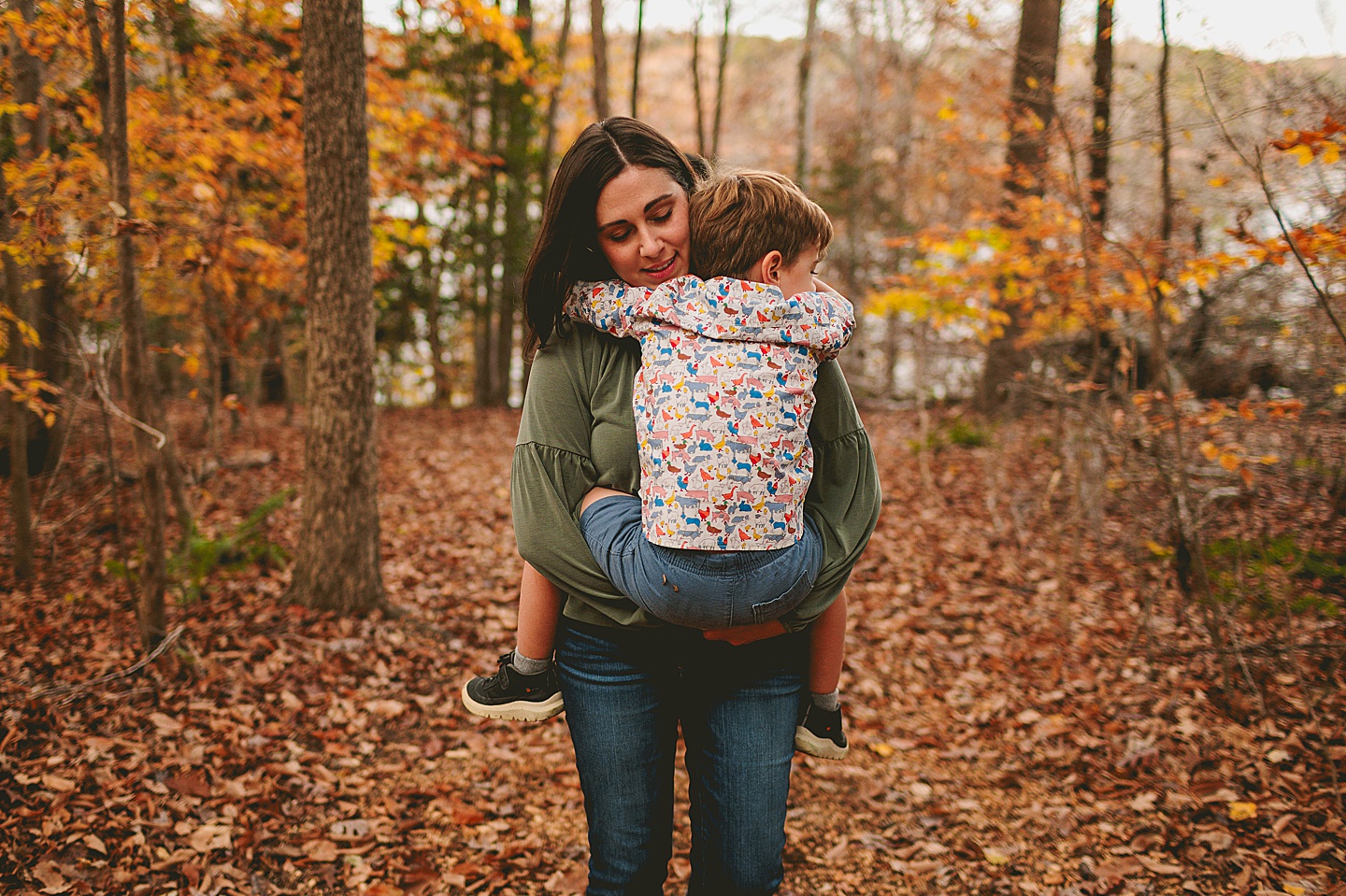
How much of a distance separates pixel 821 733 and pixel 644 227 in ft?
4.18

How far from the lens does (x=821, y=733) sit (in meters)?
1.95

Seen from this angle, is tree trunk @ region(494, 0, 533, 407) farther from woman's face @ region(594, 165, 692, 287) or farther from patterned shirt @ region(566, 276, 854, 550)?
patterned shirt @ region(566, 276, 854, 550)

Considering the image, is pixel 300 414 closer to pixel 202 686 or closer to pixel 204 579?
pixel 204 579

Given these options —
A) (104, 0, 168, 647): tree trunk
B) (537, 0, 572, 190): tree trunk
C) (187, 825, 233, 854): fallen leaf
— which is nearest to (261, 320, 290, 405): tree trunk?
(537, 0, 572, 190): tree trunk

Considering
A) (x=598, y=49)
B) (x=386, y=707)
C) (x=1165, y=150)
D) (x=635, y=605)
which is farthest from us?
(x=598, y=49)

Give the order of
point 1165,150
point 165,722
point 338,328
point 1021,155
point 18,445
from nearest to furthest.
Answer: point 165,722, point 338,328, point 1165,150, point 18,445, point 1021,155

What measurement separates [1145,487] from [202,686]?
251 inches

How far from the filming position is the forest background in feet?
10.0

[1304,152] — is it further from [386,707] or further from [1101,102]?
[386,707]

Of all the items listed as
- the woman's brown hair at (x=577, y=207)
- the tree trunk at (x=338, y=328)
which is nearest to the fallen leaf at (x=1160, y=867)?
the woman's brown hair at (x=577, y=207)

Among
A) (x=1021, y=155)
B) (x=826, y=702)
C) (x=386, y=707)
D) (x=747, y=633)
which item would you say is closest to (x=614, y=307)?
(x=747, y=633)

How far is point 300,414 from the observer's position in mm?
11891

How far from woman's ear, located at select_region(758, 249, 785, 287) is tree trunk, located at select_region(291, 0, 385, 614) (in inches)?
125

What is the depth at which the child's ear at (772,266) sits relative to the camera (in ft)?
5.67
